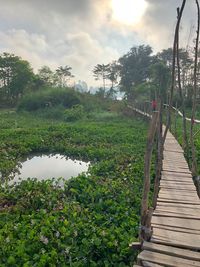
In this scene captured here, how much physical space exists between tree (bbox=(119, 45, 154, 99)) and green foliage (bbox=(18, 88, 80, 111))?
44.8 feet

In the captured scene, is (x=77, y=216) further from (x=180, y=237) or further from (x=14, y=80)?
(x=14, y=80)

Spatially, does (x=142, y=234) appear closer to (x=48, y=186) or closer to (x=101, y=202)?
(x=101, y=202)

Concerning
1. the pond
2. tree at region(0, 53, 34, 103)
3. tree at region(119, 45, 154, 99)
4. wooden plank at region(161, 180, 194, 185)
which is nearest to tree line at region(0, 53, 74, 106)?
tree at region(0, 53, 34, 103)

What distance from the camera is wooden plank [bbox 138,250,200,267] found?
136 inches

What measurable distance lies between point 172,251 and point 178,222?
0.83m

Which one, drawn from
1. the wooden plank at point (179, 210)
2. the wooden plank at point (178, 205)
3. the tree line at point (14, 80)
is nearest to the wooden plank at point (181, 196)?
the wooden plank at point (178, 205)

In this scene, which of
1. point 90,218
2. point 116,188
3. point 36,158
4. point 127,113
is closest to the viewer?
point 90,218

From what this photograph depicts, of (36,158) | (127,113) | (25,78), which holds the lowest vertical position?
(36,158)

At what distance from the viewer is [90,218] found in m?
5.09

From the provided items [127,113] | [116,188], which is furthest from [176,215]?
[127,113]

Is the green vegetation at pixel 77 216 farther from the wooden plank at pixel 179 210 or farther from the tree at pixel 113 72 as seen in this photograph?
the tree at pixel 113 72

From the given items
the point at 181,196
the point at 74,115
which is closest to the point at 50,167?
the point at 181,196

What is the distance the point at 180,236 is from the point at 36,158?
7922mm

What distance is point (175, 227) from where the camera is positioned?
4.29 metres
